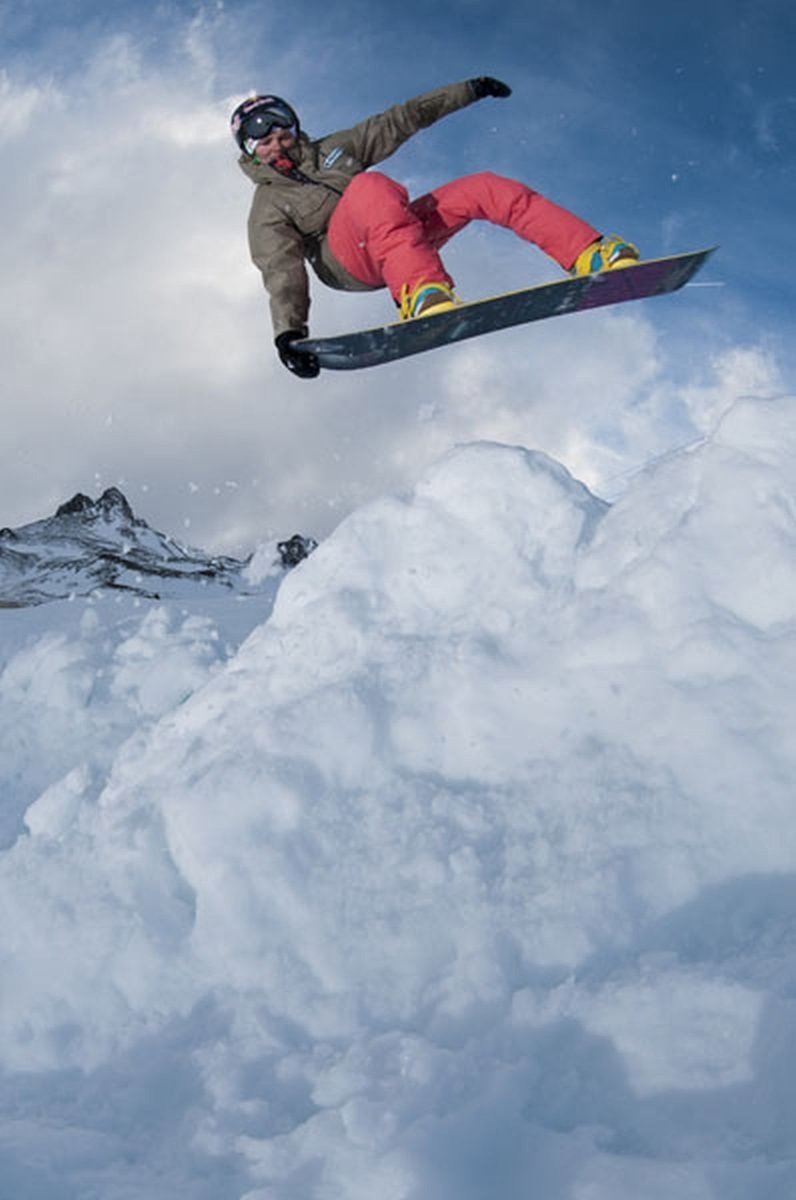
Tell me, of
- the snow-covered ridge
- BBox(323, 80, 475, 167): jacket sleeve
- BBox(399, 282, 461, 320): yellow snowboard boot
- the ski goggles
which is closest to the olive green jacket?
BBox(323, 80, 475, 167): jacket sleeve

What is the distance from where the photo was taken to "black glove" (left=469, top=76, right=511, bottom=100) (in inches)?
186

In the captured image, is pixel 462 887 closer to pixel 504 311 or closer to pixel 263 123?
pixel 504 311

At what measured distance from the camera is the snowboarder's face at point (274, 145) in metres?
4.50

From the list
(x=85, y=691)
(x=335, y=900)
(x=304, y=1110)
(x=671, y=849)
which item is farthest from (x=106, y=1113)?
(x=85, y=691)

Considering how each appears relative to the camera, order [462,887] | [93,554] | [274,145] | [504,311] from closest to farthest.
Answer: [462,887], [504,311], [274,145], [93,554]

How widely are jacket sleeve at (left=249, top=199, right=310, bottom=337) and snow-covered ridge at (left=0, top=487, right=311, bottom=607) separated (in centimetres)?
8068

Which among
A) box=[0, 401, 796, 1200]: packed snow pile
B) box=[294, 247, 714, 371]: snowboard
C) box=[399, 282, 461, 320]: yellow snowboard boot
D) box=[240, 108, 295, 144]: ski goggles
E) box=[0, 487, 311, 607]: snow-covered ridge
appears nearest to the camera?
box=[0, 401, 796, 1200]: packed snow pile

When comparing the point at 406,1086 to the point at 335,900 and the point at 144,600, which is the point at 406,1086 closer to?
the point at 335,900

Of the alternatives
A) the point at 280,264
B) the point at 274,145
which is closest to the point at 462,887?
the point at 280,264

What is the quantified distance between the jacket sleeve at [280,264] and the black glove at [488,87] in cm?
137

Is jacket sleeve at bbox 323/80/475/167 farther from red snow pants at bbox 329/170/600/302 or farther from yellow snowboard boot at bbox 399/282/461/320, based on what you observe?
yellow snowboard boot at bbox 399/282/461/320

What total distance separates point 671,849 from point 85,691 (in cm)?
474

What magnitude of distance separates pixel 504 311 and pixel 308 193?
135 cm

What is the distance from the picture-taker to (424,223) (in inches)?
190
